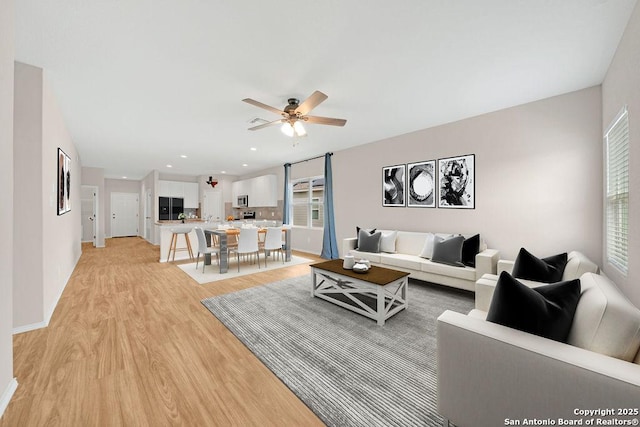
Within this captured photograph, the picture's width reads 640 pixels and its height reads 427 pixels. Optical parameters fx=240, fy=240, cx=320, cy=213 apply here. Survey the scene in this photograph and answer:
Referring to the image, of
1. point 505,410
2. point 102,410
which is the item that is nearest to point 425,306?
point 505,410

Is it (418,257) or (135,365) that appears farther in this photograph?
(418,257)

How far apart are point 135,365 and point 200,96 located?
111 inches

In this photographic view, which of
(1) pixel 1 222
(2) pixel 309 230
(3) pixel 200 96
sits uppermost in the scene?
(3) pixel 200 96

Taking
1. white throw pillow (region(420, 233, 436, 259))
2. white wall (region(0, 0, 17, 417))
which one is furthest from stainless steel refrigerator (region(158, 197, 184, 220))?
white throw pillow (region(420, 233, 436, 259))

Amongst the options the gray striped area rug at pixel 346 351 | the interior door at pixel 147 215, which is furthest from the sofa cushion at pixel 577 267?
the interior door at pixel 147 215

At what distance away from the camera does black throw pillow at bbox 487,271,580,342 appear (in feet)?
3.96

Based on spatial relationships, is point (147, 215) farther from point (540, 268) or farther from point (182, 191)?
point (540, 268)

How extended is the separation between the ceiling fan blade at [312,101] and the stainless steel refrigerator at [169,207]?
7983mm

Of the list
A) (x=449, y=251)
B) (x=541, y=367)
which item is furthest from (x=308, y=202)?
(x=541, y=367)

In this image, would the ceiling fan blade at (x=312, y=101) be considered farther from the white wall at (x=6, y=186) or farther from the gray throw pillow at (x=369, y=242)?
the gray throw pillow at (x=369, y=242)

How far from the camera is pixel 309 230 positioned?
6.71m

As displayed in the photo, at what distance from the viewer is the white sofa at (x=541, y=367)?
0.95 metres

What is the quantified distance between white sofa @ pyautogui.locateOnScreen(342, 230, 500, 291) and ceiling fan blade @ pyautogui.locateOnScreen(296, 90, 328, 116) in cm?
267

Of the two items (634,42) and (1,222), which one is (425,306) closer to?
(634,42)
